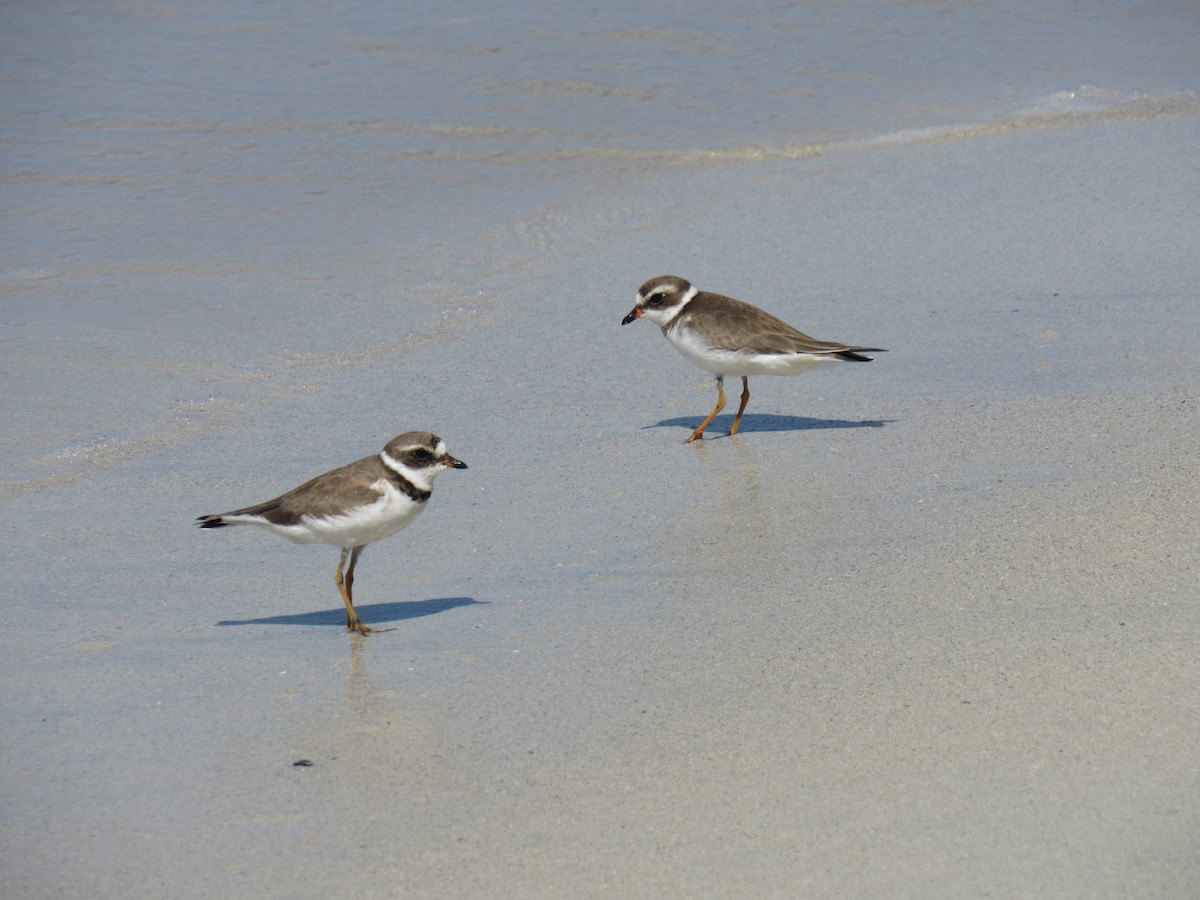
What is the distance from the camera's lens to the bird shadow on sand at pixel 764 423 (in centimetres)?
834

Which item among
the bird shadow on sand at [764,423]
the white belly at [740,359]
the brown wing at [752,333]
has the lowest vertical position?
the bird shadow on sand at [764,423]

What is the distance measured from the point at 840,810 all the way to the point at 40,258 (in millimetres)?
9291

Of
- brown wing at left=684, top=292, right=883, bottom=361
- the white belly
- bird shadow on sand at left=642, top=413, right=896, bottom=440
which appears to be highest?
brown wing at left=684, top=292, right=883, bottom=361

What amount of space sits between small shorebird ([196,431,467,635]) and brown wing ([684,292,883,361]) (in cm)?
279

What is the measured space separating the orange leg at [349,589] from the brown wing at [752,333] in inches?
118

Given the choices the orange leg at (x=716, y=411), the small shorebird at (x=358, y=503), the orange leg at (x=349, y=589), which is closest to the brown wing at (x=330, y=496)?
the small shorebird at (x=358, y=503)

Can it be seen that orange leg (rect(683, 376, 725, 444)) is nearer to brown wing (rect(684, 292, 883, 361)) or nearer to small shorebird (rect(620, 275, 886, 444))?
small shorebird (rect(620, 275, 886, 444))

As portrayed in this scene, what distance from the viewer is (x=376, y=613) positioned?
6.31 m

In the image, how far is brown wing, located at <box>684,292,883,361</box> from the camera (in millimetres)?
8453

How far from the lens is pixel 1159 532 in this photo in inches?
252

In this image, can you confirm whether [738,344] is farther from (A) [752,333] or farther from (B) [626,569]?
(B) [626,569]

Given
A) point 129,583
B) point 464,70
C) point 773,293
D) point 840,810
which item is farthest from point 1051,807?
point 464,70

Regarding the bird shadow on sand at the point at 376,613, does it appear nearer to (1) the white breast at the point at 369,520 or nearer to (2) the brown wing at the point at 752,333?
(1) the white breast at the point at 369,520

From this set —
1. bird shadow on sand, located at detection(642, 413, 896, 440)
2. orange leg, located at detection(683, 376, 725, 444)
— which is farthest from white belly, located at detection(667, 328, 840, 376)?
bird shadow on sand, located at detection(642, 413, 896, 440)
